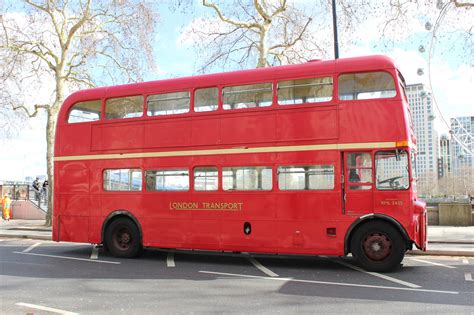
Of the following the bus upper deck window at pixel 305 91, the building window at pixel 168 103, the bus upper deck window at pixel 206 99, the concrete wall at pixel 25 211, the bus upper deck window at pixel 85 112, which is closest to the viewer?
the bus upper deck window at pixel 305 91

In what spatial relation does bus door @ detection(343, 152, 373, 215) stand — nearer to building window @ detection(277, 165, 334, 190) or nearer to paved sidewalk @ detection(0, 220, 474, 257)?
building window @ detection(277, 165, 334, 190)

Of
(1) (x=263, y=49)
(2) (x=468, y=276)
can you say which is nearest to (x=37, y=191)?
(1) (x=263, y=49)

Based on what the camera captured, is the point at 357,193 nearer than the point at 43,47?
Yes

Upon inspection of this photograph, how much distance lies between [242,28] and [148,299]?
48.1 ft

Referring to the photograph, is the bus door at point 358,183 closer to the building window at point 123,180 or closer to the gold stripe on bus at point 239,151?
the gold stripe on bus at point 239,151

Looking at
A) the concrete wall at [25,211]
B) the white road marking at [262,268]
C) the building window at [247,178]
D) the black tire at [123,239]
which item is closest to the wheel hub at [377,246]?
the white road marking at [262,268]

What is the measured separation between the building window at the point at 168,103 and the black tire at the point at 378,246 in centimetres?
454

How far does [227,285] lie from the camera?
7938 mm

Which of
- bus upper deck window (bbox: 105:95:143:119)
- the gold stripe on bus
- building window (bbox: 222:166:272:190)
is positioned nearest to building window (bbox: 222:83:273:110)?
the gold stripe on bus

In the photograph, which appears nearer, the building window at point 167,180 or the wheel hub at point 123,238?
the building window at point 167,180

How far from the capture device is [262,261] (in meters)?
10.5

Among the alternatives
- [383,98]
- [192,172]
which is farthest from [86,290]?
[383,98]

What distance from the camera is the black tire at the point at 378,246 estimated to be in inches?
341

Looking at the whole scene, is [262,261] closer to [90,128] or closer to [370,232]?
[370,232]
